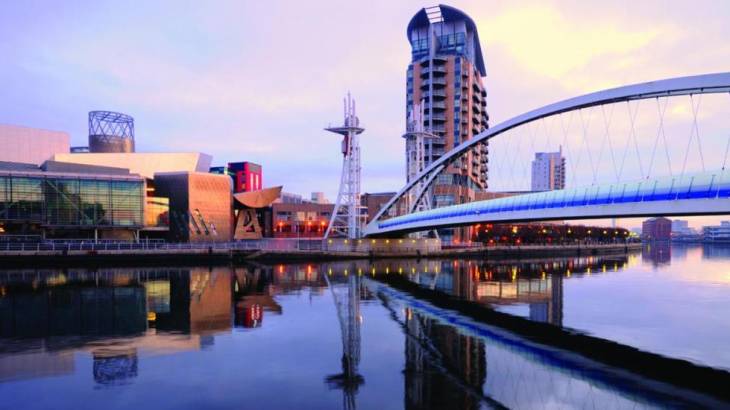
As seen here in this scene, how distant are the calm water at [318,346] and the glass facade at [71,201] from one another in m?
30.4

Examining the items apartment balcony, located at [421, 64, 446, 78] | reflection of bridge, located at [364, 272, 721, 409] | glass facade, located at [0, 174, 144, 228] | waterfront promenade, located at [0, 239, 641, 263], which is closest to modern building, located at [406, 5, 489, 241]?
apartment balcony, located at [421, 64, 446, 78]

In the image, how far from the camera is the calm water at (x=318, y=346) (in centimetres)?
1288

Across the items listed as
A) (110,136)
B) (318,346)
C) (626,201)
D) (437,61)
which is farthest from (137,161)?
(626,201)

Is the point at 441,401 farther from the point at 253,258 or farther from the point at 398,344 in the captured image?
the point at 253,258

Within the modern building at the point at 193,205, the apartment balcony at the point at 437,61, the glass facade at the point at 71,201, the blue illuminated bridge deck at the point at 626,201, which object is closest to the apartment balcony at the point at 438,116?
the apartment balcony at the point at 437,61

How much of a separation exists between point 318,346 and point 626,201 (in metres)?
20.1

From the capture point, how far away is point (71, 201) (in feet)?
212

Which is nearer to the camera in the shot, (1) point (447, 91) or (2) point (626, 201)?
(2) point (626, 201)

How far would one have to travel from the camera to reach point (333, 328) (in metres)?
21.5

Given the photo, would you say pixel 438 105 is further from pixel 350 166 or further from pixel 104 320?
pixel 104 320

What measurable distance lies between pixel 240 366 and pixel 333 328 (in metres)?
6.68

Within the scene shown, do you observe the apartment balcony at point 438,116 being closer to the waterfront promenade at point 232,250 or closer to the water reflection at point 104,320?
the waterfront promenade at point 232,250

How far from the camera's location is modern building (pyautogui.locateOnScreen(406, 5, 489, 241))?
9938 cm

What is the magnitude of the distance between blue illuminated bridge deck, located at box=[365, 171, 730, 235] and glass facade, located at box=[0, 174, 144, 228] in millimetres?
52273
